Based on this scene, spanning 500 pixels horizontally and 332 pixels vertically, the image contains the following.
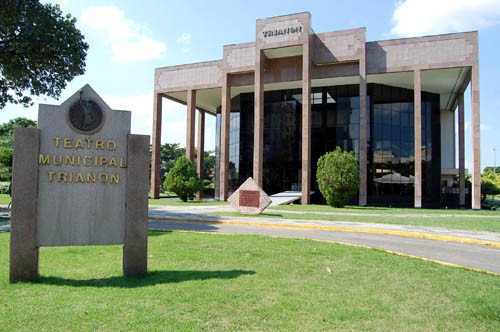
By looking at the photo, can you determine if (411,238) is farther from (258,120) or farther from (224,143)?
(224,143)

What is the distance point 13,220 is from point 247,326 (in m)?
4.73

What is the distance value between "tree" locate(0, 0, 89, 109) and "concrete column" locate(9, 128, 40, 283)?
61.0 feet

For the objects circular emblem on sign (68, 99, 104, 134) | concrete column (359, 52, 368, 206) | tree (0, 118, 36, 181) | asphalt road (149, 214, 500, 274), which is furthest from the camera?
tree (0, 118, 36, 181)

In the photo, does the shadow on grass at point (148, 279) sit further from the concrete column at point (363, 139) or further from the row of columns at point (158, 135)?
the row of columns at point (158, 135)

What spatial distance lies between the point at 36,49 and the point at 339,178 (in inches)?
885

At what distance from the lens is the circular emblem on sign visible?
694cm

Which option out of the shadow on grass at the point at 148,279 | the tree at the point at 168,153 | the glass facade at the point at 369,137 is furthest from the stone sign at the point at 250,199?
the tree at the point at 168,153

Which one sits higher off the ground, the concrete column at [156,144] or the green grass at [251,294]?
the concrete column at [156,144]

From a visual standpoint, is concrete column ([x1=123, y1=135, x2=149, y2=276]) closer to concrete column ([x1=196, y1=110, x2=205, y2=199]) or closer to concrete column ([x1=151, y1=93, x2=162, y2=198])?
concrete column ([x1=151, y1=93, x2=162, y2=198])

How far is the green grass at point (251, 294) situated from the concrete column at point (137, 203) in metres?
0.52

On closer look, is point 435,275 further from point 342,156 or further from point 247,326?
point 342,156

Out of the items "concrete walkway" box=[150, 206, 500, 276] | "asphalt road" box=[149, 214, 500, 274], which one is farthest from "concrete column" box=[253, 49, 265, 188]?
"asphalt road" box=[149, 214, 500, 274]

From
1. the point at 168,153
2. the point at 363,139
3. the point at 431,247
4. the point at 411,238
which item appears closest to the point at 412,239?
the point at 411,238

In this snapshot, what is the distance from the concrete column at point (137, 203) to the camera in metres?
6.94
